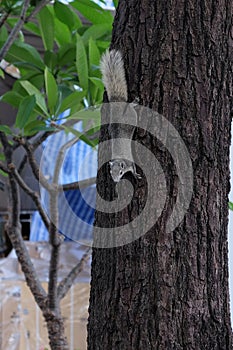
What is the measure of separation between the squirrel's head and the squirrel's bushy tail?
92 millimetres

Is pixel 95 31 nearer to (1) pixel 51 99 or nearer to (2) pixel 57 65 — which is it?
(2) pixel 57 65

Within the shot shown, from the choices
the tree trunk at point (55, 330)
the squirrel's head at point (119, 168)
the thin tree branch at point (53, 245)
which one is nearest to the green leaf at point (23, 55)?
the thin tree branch at point (53, 245)

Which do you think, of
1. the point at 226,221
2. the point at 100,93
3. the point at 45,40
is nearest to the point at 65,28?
the point at 45,40

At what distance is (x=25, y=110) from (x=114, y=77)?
48cm

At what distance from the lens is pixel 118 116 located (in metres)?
0.81

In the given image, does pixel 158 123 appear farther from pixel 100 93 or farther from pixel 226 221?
pixel 100 93

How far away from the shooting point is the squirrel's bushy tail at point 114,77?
32.3 inches

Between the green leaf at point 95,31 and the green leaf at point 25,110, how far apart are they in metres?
0.32

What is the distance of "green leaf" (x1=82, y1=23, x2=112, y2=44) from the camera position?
5.01 feet

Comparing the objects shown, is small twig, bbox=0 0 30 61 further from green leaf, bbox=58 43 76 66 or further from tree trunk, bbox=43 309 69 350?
tree trunk, bbox=43 309 69 350

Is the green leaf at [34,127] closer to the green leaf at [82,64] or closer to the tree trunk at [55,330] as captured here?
the green leaf at [82,64]

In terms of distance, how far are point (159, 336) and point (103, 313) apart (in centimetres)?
8

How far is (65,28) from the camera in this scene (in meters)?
1.63

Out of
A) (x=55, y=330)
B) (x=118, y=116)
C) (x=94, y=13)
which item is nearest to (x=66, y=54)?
(x=94, y=13)
